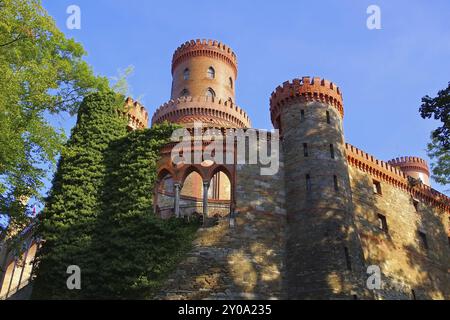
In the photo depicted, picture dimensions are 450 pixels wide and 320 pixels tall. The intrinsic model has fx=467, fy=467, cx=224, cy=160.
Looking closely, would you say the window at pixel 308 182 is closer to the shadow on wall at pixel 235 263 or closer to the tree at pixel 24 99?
the shadow on wall at pixel 235 263

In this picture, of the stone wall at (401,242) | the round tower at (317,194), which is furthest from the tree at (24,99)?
the stone wall at (401,242)

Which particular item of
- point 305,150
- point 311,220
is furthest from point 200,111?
point 311,220

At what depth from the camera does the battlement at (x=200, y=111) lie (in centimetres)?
3128

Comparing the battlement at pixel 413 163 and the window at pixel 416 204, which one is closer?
the window at pixel 416 204

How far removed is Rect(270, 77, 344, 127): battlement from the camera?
23547 mm

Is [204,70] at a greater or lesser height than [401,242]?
greater

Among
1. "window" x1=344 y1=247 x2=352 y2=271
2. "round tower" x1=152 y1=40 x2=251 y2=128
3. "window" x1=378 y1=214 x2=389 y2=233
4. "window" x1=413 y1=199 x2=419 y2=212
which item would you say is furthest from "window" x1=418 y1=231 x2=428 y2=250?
"round tower" x1=152 y1=40 x2=251 y2=128

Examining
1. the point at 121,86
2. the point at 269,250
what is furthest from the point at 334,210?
the point at 121,86

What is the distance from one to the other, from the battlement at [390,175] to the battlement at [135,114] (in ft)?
35.8

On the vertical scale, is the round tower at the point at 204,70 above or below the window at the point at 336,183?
above

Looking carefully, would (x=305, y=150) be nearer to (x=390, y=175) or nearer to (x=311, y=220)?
(x=311, y=220)

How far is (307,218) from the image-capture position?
1994 centimetres

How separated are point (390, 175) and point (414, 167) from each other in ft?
69.1

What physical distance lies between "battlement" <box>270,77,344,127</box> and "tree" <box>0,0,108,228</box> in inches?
412
